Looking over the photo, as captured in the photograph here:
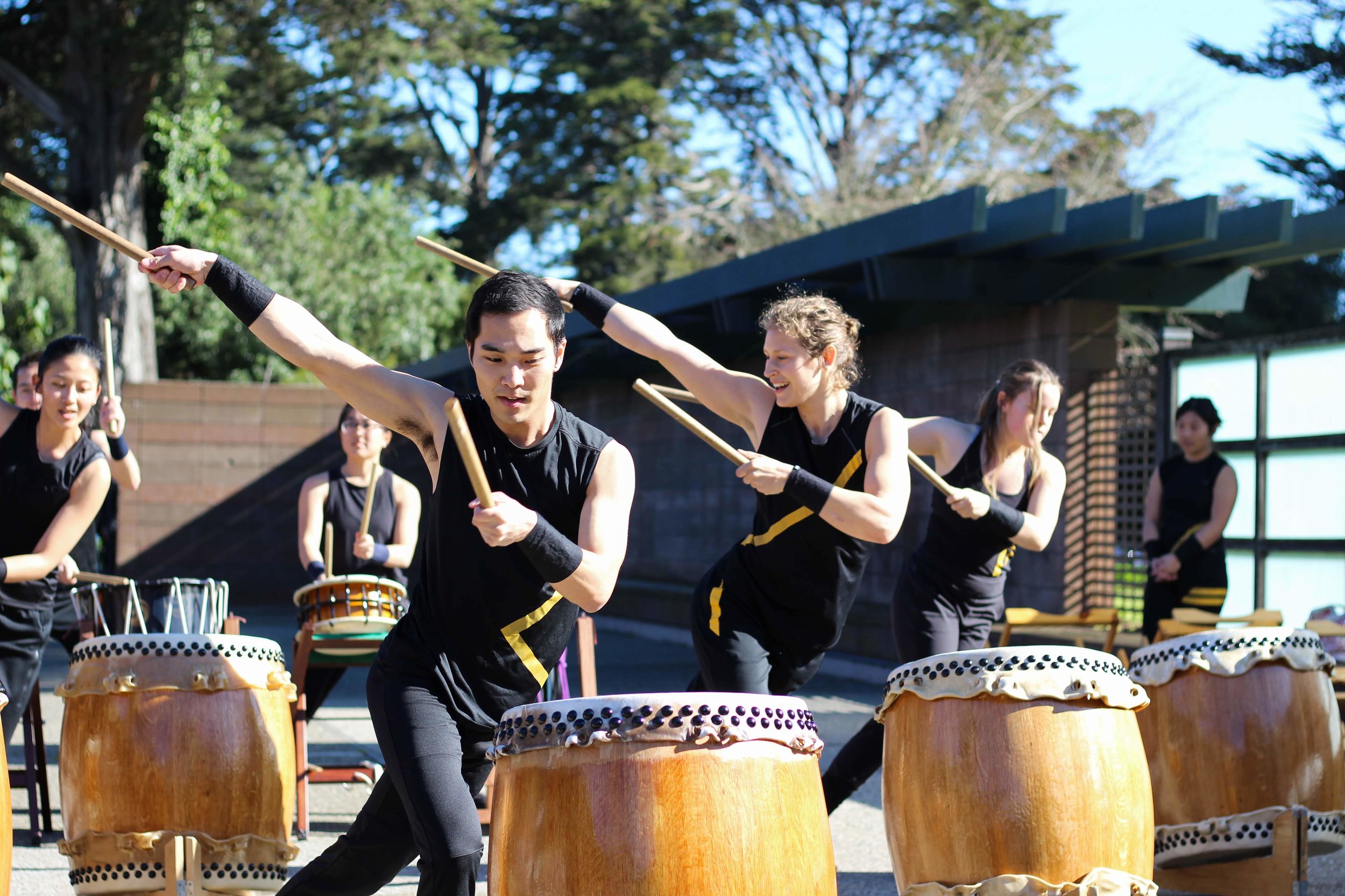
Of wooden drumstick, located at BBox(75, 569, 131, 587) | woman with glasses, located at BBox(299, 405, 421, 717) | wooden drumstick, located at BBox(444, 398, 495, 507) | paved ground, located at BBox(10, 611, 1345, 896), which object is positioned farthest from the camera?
woman with glasses, located at BBox(299, 405, 421, 717)

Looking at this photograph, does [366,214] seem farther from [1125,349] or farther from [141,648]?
[141,648]

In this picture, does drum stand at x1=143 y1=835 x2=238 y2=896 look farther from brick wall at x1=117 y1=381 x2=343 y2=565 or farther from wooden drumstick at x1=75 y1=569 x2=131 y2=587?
brick wall at x1=117 y1=381 x2=343 y2=565

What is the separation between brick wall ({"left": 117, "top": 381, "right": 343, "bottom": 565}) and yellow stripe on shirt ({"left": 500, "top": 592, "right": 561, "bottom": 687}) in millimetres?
13901

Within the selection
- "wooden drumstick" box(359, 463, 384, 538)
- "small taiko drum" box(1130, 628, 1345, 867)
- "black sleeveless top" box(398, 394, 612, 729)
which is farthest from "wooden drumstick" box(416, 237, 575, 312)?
"small taiko drum" box(1130, 628, 1345, 867)

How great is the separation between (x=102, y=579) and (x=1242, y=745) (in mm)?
4027

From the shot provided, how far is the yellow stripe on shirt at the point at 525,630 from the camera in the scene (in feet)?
9.98

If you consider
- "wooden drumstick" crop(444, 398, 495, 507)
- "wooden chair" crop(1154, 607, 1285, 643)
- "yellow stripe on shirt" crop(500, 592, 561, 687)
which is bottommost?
"wooden chair" crop(1154, 607, 1285, 643)

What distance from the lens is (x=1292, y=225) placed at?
7.86 metres

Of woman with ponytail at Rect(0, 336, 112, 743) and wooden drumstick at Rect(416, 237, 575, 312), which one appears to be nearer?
wooden drumstick at Rect(416, 237, 575, 312)

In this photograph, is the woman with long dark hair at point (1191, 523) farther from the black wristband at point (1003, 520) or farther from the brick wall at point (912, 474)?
the black wristband at point (1003, 520)

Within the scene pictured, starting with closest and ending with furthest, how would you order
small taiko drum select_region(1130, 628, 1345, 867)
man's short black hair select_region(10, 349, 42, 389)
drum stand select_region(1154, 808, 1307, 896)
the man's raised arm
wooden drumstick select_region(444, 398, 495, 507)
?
wooden drumstick select_region(444, 398, 495, 507)
the man's raised arm
drum stand select_region(1154, 808, 1307, 896)
small taiko drum select_region(1130, 628, 1345, 867)
man's short black hair select_region(10, 349, 42, 389)

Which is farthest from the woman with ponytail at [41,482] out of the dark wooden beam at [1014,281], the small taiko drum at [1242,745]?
the dark wooden beam at [1014,281]

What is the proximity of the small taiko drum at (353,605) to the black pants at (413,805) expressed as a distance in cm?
243

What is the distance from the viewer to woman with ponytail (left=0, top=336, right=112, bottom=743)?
4.68 metres
